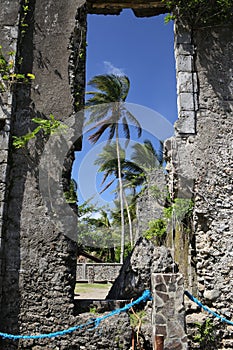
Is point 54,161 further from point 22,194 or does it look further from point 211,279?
point 211,279

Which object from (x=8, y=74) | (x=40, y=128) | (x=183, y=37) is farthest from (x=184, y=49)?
(x=8, y=74)

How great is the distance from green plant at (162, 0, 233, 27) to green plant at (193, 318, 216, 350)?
15.9ft

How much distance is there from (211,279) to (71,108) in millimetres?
3346

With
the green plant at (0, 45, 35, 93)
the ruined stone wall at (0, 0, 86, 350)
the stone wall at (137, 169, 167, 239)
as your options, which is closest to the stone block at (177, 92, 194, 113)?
the ruined stone wall at (0, 0, 86, 350)

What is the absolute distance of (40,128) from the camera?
506cm

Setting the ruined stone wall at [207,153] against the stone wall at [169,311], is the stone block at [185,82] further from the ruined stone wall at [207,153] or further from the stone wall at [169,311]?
the stone wall at [169,311]

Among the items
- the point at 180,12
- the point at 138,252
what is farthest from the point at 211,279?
the point at 180,12

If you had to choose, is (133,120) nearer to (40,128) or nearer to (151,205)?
(151,205)

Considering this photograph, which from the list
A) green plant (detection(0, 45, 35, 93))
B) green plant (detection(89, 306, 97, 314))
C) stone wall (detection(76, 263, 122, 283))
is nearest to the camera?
green plant (detection(89, 306, 97, 314))

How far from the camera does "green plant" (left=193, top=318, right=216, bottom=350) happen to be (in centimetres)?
464

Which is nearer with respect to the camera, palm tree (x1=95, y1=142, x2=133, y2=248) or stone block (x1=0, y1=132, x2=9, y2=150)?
stone block (x1=0, y1=132, x2=9, y2=150)

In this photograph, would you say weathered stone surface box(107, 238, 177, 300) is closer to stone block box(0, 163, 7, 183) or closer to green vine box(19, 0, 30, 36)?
stone block box(0, 163, 7, 183)

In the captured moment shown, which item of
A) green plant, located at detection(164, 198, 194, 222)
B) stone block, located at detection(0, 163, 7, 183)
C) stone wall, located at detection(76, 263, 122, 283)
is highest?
stone block, located at detection(0, 163, 7, 183)

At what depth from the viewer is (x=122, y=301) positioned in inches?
190
